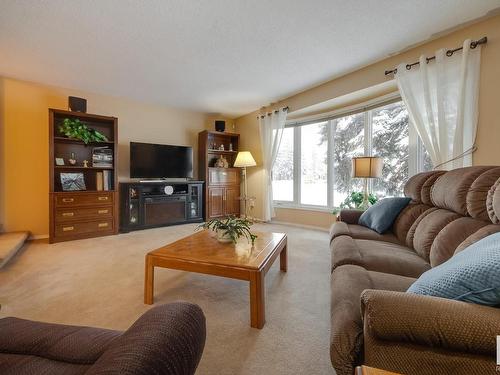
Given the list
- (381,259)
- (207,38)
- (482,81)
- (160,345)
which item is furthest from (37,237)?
(482,81)

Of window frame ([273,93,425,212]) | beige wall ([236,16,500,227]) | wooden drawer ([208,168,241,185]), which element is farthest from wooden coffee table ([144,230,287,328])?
wooden drawer ([208,168,241,185])

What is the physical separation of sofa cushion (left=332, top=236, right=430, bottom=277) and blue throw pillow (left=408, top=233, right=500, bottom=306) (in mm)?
636

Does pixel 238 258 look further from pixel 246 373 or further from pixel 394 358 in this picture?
pixel 394 358

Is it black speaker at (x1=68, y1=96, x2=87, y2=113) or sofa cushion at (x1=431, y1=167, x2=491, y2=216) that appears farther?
black speaker at (x1=68, y1=96, x2=87, y2=113)

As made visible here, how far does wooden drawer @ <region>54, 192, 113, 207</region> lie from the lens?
11.1ft

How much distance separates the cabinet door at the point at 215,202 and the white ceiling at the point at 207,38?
216 centimetres

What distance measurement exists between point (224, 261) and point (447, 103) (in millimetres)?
2634

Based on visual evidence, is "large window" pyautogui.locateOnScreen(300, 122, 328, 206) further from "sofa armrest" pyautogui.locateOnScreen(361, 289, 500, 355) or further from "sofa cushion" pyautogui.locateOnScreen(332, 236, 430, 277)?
"sofa armrest" pyautogui.locateOnScreen(361, 289, 500, 355)

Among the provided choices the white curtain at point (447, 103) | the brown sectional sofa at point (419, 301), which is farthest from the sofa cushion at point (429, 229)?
the white curtain at point (447, 103)

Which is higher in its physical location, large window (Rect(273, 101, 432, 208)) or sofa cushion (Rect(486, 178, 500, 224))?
large window (Rect(273, 101, 432, 208))

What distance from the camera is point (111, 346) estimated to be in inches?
20.9

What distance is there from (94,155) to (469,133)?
15.9ft

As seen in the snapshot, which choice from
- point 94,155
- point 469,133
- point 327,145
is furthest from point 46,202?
point 469,133

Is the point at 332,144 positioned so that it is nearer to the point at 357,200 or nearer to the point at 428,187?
the point at 357,200
